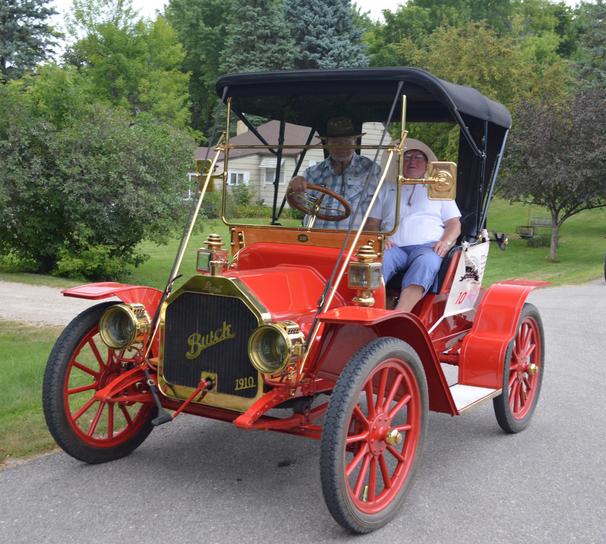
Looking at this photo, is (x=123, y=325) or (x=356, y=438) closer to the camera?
(x=356, y=438)

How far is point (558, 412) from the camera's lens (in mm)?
6066

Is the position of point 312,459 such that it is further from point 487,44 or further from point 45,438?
point 487,44

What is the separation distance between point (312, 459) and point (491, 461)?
3.78ft

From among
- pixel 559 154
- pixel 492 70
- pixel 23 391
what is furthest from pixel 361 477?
pixel 492 70

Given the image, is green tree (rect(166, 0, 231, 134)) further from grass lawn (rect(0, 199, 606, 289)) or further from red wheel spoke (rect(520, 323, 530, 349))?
red wheel spoke (rect(520, 323, 530, 349))

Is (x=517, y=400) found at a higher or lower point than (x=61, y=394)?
lower

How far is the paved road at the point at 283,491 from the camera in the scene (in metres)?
3.73

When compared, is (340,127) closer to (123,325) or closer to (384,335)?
(384,335)

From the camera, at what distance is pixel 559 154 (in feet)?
76.2

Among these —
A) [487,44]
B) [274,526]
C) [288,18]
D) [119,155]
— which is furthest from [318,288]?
[288,18]

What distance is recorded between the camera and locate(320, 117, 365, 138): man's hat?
205 inches

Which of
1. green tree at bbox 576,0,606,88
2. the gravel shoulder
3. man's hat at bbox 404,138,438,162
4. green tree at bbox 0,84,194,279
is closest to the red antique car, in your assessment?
man's hat at bbox 404,138,438,162

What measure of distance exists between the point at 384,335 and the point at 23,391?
10.4 feet

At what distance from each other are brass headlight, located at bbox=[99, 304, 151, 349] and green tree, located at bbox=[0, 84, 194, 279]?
1019cm
